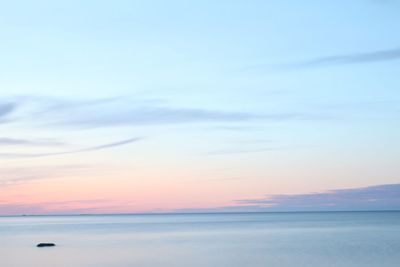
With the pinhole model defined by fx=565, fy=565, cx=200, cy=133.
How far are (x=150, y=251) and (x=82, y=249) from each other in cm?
1200

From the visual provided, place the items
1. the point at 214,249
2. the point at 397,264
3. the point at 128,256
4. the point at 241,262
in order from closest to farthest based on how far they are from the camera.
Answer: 1. the point at 397,264
2. the point at 241,262
3. the point at 128,256
4. the point at 214,249

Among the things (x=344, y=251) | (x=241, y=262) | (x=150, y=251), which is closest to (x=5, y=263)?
(x=150, y=251)

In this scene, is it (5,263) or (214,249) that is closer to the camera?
(5,263)

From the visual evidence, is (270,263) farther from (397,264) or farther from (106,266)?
(106,266)

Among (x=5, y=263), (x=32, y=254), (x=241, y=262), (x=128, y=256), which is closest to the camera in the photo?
(x=241, y=262)

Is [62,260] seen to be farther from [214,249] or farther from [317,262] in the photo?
[317,262]

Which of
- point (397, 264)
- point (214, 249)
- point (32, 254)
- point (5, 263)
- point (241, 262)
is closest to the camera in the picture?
point (397, 264)

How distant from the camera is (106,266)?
6275cm

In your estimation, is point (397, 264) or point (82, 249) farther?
point (82, 249)

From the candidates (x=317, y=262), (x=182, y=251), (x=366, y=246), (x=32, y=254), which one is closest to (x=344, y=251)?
Answer: (x=366, y=246)

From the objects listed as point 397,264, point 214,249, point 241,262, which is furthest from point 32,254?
point 397,264

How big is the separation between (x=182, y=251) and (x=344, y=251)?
2229 centimetres

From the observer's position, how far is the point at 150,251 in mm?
80688

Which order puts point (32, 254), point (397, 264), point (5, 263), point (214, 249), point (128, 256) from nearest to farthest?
point (397, 264), point (5, 263), point (128, 256), point (32, 254), point (214, 249)
